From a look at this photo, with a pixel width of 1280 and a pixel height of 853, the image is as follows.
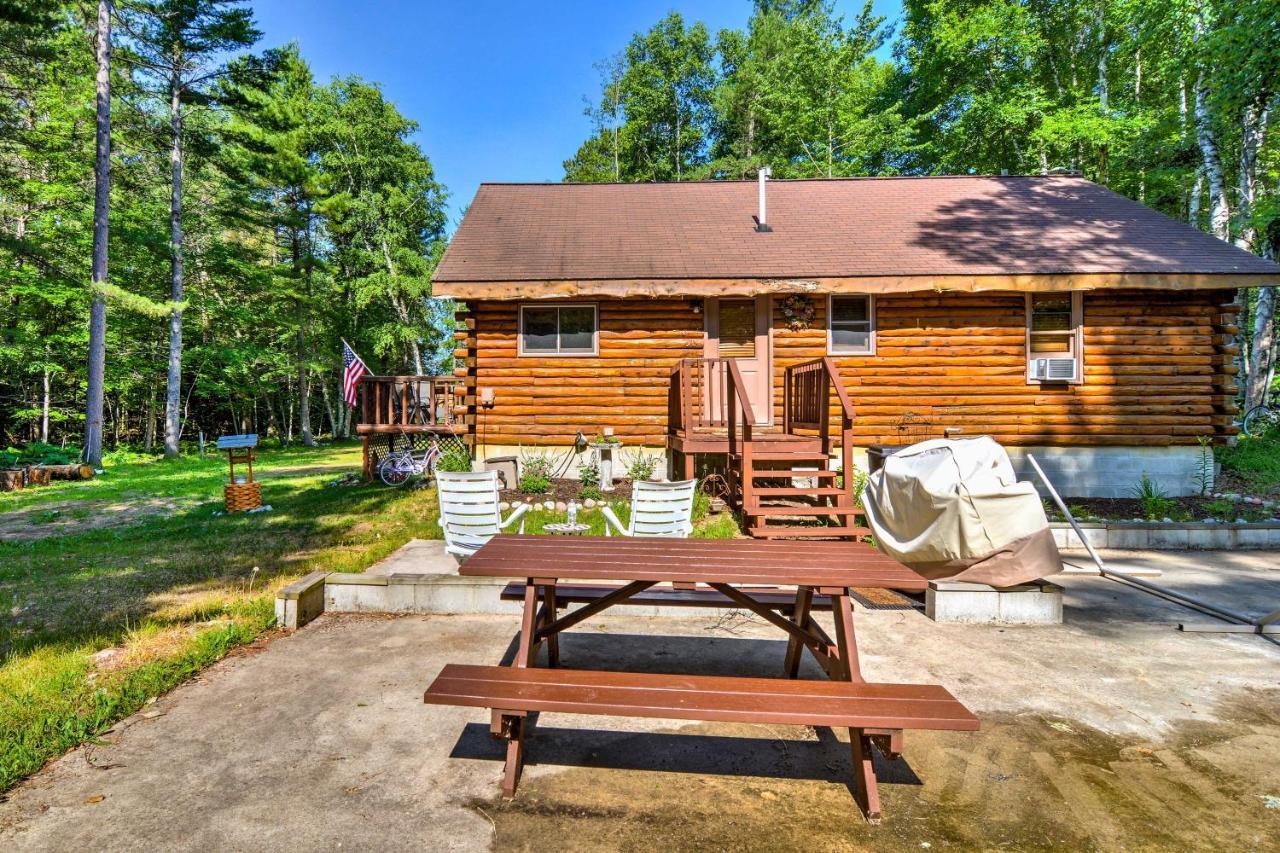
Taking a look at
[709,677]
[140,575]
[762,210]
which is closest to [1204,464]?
[762,210]

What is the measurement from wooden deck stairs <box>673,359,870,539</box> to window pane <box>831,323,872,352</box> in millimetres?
1028

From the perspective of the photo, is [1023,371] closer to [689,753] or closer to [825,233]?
[825,233]

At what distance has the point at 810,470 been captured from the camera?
6.50 meters

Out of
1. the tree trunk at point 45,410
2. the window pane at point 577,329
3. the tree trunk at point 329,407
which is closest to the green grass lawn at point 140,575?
the window pane at point 577,329

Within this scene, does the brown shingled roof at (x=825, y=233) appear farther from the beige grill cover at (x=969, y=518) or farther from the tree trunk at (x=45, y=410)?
the tree trunk at (x=45, y=410)

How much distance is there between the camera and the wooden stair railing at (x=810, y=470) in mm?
5887

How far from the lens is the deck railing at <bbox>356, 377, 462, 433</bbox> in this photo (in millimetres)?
11539

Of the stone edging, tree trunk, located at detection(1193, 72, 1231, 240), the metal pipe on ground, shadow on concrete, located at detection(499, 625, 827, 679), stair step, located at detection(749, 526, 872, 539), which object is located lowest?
shadow on concrete, located at detection(499, 625, 827, 679)

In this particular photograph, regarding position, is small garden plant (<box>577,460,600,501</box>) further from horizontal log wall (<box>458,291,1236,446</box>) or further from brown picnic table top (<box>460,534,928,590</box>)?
brown picnic table top (<box>460,534,928,590</box>)

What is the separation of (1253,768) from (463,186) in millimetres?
31158

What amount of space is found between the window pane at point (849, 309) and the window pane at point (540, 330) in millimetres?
4767

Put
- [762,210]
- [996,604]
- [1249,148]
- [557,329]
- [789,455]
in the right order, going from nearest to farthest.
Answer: [996,604] → [789,455] → [557,329] → [762,210] → [1249,148]

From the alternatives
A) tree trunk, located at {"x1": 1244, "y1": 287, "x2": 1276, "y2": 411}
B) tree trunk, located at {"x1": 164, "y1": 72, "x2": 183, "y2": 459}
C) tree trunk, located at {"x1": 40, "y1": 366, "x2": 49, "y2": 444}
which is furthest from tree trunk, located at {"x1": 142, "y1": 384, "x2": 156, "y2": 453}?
tree trunk, located at {"x1": 1244, "y1": 287, "x2": 1276, "y2": 411}

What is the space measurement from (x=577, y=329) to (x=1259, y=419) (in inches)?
615
